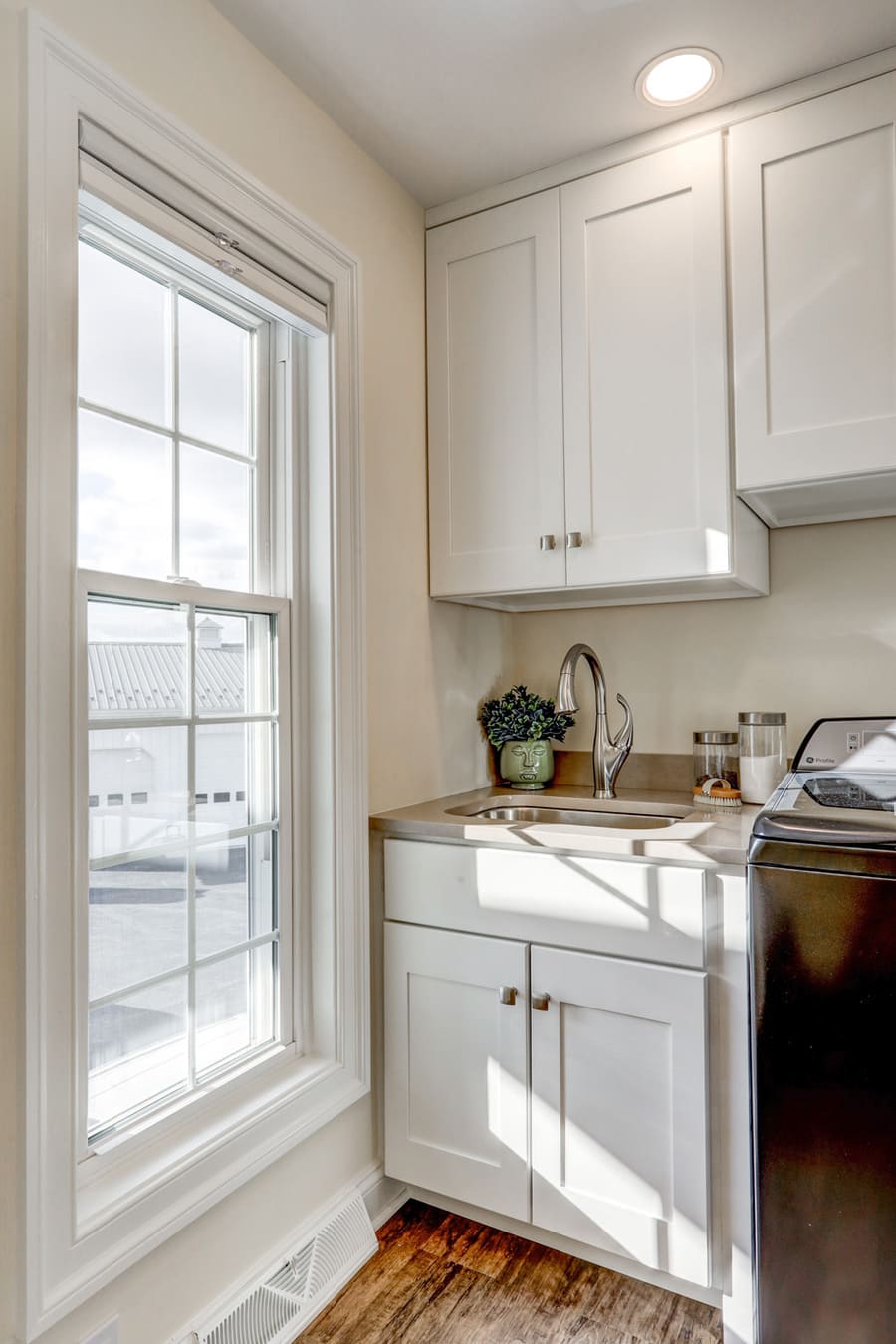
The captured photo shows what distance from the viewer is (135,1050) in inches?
52.6

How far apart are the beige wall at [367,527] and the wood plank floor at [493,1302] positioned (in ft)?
0.60

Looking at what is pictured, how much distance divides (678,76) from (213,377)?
1096 millimetres

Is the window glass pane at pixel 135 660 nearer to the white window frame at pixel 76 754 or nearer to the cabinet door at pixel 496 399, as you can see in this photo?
the white window frame at pixel 76 754

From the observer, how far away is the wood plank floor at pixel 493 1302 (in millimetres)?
1440

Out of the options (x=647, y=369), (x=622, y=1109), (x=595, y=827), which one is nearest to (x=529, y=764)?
(x=595, y=827)

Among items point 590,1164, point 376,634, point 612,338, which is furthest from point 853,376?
point 590,1164

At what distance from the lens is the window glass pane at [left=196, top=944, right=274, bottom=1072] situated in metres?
1.47

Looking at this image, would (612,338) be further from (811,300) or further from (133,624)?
(133,624)

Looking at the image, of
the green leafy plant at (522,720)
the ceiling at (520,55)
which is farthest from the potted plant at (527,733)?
the ceiling at (520,55)

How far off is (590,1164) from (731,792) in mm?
821

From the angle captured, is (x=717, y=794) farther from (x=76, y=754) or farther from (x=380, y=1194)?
(x=76, y=754)

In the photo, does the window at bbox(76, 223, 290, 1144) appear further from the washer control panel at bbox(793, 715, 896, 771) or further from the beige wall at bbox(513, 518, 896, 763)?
the washer control panel at bbox(793, 715, 896, 771)

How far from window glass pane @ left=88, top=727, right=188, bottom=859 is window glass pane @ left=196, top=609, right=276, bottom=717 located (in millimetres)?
110

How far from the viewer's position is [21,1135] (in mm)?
1064
